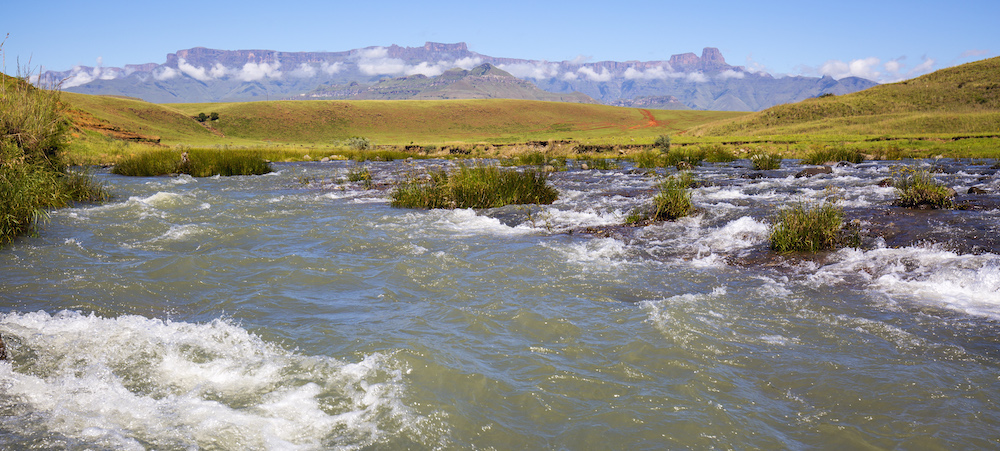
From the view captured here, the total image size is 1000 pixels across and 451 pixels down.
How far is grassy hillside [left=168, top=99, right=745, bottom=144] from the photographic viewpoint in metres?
95.8

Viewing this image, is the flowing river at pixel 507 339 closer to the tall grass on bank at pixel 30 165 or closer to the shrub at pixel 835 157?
the tall grass on bank at pixel 30 165

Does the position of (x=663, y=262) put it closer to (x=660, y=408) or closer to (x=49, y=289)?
(x=660, y=408)

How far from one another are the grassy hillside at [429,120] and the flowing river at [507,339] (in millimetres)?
80526

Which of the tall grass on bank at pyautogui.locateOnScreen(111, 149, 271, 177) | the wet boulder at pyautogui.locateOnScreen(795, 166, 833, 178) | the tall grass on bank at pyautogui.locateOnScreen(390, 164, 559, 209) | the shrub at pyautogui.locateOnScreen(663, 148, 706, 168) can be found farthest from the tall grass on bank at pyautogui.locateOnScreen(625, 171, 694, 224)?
the tall grass on bank at pyautogui.locateOnScreen(111, 149, 271, 177)

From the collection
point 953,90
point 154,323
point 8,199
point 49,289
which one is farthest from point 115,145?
point 953,90

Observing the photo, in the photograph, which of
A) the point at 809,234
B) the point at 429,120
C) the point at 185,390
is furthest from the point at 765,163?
the point at 429,120

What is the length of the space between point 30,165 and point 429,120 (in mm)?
102045

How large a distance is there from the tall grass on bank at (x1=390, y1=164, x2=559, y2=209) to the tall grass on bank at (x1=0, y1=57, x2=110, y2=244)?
8416 millimetres

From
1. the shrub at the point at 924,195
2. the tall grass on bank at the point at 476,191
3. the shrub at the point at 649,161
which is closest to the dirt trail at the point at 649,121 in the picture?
the shrub at the point at 649,161

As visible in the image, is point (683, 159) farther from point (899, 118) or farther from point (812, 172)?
point (899, 118)

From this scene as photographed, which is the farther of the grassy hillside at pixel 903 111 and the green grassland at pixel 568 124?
the grassy hillside at pixel 903 111

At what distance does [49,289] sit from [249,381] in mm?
4818

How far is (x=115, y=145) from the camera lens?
4003cm

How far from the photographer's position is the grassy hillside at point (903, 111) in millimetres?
48406
